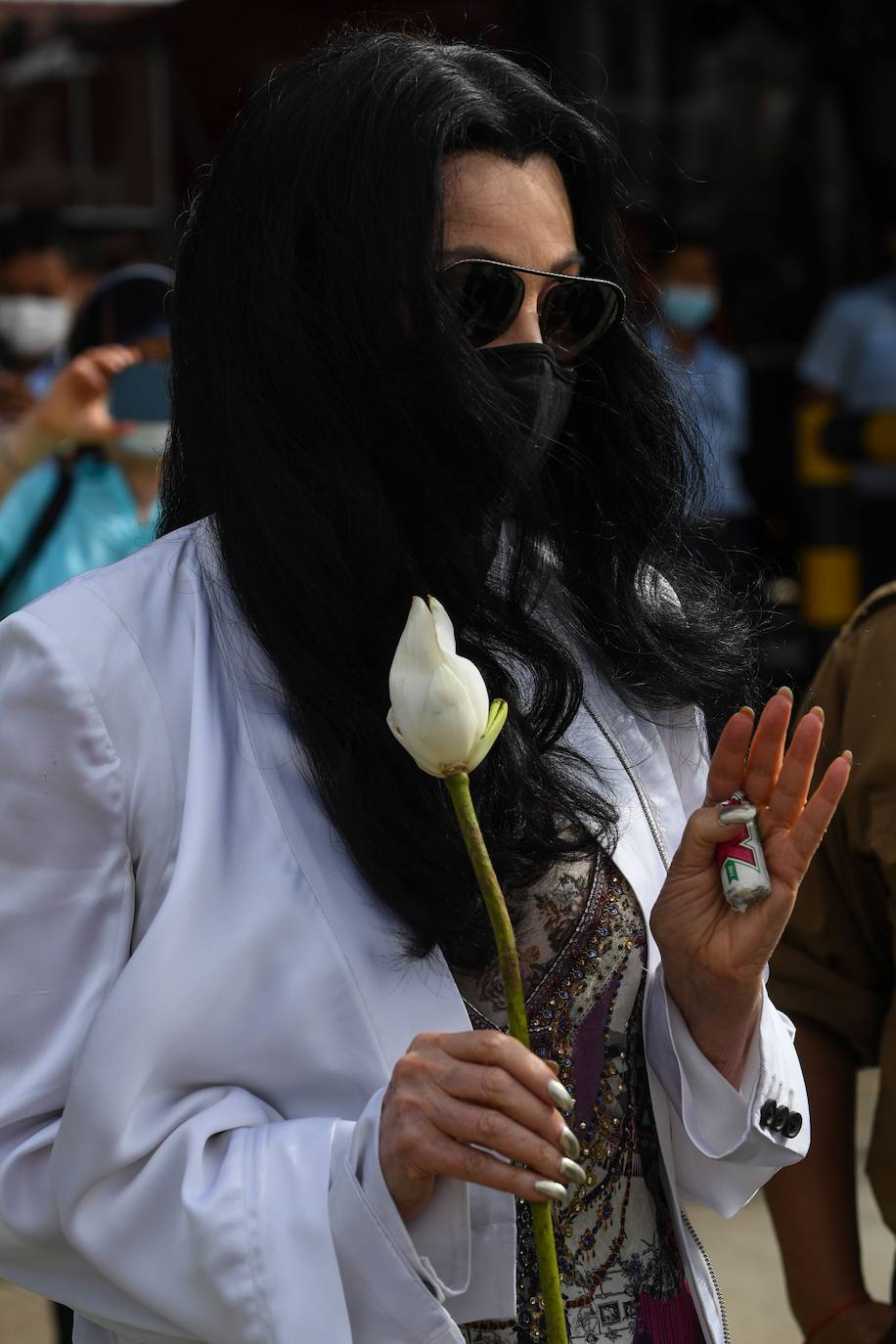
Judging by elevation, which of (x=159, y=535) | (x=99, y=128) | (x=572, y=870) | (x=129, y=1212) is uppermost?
(x=159, y=535)

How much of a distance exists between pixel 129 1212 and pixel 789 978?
0.98 meters

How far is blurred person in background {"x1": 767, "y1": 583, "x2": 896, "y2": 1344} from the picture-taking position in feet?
6.16

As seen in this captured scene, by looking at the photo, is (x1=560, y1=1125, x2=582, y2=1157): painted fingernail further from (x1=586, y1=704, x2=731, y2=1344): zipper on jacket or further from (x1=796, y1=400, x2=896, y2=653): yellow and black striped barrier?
(x1=796, y1=400, x2=896, y2=653): yellow and black striped barrier

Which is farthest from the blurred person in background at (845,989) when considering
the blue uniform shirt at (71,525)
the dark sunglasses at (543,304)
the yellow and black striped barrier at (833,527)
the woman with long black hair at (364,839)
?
the yellow and black striped barrier at (833,527)

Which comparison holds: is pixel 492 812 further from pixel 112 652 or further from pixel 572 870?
pixel 112 652

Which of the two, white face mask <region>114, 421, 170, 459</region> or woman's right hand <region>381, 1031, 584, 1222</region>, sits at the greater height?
woman's right hand <region>381, 1031, 584, 1222</region>

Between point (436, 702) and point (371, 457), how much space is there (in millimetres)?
474

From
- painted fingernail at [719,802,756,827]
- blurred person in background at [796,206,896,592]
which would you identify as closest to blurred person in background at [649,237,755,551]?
blurred person in background at [796,206,896,592]

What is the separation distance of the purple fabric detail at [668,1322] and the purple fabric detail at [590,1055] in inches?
7.4

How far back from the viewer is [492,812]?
56.4 inches

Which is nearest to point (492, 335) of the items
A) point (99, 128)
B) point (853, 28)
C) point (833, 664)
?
point (833, 664)

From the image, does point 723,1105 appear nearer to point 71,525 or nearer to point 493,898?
point 493,898

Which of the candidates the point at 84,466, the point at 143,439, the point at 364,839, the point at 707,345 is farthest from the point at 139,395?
the point at 707,345

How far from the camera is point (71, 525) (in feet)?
11.2
